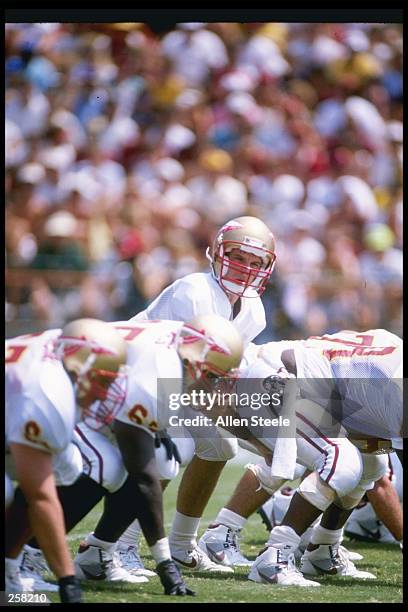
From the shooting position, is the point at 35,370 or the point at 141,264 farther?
the point at 141,264

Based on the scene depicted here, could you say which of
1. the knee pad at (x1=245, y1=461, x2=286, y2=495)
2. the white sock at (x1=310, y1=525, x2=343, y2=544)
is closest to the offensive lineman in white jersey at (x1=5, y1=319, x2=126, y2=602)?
the knee pad at (x1=245, y1=461, x2=286, y2=495)

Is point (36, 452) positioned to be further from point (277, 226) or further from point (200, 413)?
point (277, 226)

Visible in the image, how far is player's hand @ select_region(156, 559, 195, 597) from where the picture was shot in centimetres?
362

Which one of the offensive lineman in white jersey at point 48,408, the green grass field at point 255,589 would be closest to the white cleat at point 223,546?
the green grass field at point 255,589

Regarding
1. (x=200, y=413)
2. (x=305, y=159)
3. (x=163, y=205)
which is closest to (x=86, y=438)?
(x=200, y=413)

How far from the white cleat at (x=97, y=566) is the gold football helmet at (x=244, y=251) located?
1227 millimetres

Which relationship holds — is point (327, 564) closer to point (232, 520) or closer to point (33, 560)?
point (232, 520)

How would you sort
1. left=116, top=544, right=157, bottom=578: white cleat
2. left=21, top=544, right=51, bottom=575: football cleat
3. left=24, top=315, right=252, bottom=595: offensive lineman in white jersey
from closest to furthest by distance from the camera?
left=24, top=315, right=252, bottom=595: offensive lineman in white jersey
left=21, top=544, right=51, bottom=575: football cleat
left=116, top=544, right=157, bottom=578: white cleat

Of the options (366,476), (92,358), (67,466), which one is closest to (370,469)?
(366,476)

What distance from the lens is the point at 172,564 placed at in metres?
3.66

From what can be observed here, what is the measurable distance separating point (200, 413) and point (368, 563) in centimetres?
132

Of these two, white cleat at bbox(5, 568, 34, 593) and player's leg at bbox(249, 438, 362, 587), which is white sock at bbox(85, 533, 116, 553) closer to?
white cleat at bbox(5, 568, 34, 593)

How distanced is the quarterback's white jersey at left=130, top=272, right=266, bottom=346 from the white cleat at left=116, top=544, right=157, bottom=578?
0.97 metres

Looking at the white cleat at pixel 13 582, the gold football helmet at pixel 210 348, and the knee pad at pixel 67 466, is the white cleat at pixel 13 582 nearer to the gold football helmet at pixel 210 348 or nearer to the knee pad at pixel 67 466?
the knee pad at pixel 67 466
